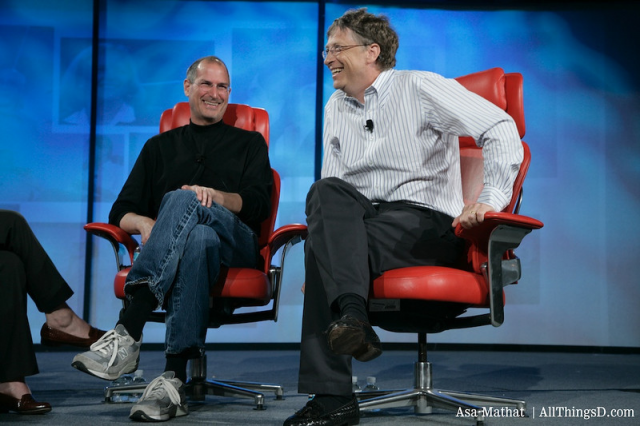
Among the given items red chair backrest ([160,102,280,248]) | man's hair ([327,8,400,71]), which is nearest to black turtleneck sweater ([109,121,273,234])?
red chair backrest ([160,102,280,248])

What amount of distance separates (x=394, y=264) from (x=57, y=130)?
11.5 feet

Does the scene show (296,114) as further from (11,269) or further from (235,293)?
(11,269)

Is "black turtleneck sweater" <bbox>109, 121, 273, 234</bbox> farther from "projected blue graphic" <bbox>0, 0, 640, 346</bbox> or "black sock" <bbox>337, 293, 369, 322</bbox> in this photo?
"projected blue graphic" <bbox>0, 0, 640, 346</bbox>

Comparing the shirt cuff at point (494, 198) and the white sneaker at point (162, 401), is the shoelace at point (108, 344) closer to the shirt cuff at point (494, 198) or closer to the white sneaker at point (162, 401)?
the white sneaker at point (162, 401)

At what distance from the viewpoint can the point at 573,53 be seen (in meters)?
4.94

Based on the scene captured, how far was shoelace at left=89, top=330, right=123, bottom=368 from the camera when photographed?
6.46 ft

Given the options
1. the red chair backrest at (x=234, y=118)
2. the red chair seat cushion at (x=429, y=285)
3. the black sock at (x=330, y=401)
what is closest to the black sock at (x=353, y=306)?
the red chair seat cushion at (x=429, y=285)

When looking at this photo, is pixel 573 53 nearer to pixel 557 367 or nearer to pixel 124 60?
pixel 557 367

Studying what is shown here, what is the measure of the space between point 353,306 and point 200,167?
1.25m

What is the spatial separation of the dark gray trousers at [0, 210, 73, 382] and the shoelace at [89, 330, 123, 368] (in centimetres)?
38

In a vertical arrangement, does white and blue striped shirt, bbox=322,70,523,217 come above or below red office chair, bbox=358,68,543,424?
above

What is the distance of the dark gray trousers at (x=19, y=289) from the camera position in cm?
219

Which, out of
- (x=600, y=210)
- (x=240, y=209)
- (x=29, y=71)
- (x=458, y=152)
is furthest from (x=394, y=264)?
(x=29, y=71)

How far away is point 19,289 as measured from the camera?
2.23m
